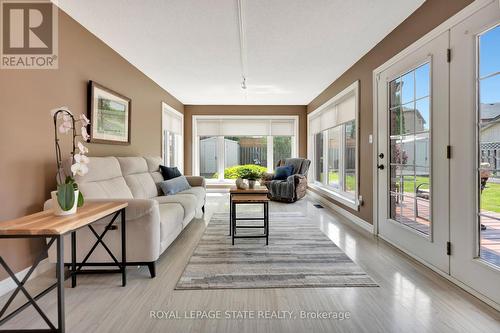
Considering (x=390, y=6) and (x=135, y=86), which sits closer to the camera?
(x=390, y=6)

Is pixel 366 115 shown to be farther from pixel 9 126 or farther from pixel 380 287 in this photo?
pixel 9 126

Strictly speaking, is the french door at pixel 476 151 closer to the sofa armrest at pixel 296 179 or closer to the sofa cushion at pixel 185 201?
the sofa cushion at pixel 185 201

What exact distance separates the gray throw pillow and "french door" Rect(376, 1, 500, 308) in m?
3.04

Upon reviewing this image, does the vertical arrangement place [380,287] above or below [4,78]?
below

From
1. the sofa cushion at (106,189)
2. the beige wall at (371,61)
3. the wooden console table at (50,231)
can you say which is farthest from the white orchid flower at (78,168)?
the beige wall at (371,61)

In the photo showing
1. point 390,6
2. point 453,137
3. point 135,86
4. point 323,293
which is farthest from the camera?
point 135,86

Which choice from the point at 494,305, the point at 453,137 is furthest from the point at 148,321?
the point at 453,137

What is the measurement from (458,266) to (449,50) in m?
1.78

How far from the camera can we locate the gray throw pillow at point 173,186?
3955 mm

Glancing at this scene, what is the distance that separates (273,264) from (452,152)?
184 centimetres

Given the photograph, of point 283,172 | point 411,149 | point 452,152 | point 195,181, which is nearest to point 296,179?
point 283,172

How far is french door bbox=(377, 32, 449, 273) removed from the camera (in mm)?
2291

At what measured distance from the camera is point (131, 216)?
7.36ft

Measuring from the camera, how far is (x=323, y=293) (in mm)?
2014
